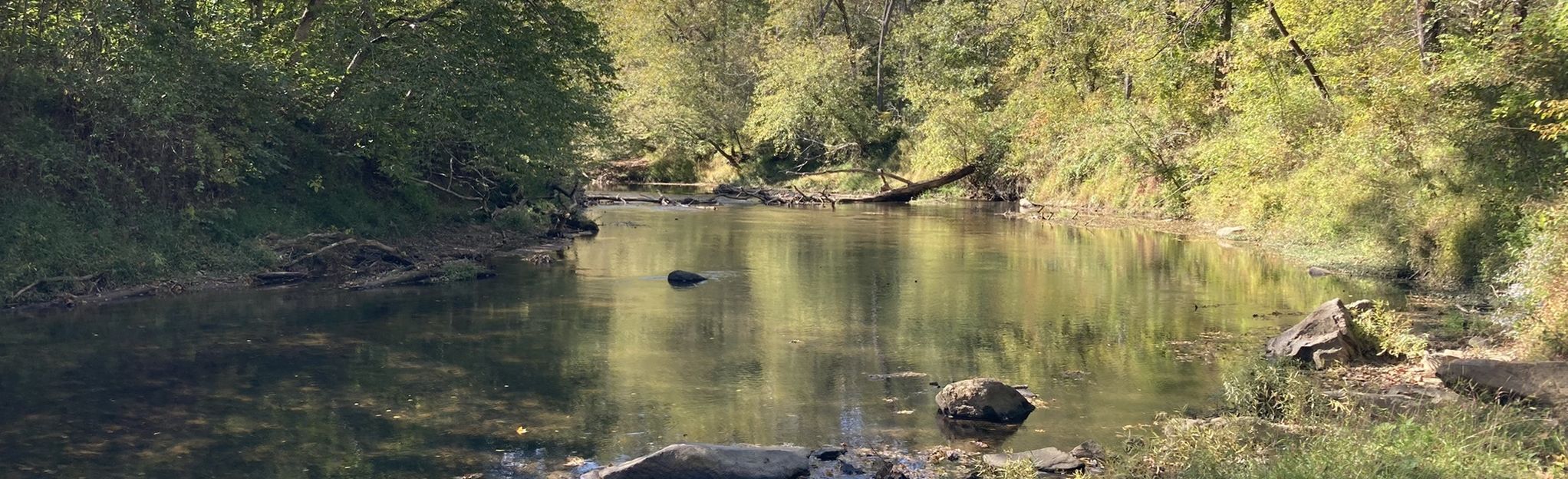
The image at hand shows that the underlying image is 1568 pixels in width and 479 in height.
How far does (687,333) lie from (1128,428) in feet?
22.6

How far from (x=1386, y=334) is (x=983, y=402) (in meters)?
5.16

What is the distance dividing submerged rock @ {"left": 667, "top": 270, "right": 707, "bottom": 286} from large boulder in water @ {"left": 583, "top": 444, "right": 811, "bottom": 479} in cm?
1175

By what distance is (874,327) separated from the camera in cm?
1627

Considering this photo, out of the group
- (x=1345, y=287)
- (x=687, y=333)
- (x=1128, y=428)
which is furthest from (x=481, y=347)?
(x=1345, y=287)

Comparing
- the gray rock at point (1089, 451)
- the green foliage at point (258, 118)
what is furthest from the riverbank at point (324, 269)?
the gray rock at point (1089, 451)

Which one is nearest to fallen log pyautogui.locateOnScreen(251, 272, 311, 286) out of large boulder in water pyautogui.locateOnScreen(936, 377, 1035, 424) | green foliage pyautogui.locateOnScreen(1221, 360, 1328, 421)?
large boulder in water pyautogui.locateOnScreen(936, 377, 1035, 424)

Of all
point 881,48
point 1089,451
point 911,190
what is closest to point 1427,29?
point 1089,451

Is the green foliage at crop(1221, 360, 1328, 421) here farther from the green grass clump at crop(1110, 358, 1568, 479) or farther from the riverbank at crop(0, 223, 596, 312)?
the riverbank at crop(0, 223, 596, 312)

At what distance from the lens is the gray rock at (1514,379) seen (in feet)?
31.6

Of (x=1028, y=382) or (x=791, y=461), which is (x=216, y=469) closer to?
(x=791, y=461)

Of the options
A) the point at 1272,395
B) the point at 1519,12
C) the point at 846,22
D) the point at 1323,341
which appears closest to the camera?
the point at 1272,395

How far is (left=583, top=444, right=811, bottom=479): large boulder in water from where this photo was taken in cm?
892

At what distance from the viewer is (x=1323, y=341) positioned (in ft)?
41.6

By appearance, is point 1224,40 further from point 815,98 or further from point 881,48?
point 881,48
